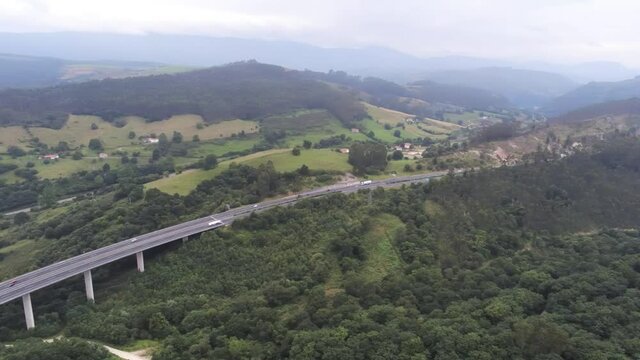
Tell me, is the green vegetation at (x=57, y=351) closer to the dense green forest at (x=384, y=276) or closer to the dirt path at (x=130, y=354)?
the dirt path at (x=130, y=354)

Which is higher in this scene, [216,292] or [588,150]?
[588,150]

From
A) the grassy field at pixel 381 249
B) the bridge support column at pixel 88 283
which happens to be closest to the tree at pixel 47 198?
the bridge support column at pixel 88 283

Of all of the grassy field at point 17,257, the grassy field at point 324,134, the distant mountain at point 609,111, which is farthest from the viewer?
the distant mountain at point 609,111

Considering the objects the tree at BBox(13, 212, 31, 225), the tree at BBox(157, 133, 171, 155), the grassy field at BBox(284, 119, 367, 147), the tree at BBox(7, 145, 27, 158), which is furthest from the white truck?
the tree at BBox(7, 145, 27, 158)

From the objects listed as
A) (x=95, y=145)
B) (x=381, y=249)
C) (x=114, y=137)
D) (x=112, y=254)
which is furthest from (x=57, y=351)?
(x=114, y=137)

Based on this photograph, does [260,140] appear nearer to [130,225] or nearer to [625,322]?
[130,225]

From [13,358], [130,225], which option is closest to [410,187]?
[130,225]

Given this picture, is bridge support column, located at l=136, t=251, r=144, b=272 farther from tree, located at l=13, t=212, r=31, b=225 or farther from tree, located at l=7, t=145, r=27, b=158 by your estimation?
tree, located at l=7, t=145, r=27, b=158
